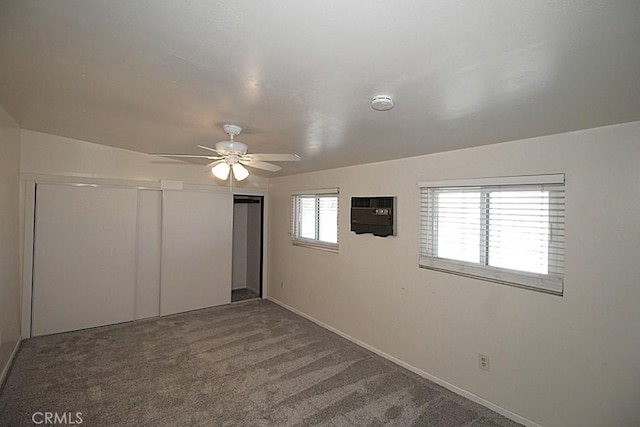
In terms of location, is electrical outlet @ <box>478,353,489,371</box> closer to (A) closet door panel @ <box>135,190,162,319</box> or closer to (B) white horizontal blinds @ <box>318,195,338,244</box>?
(B) white horizontal blinds @ <box>318,195,338,244</box>

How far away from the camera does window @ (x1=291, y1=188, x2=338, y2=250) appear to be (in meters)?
4.15

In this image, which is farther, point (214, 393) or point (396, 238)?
point (396, 238)

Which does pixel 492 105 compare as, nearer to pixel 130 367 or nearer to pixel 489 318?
pixel 489 318

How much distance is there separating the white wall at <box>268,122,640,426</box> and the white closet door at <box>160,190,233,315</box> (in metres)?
2.44

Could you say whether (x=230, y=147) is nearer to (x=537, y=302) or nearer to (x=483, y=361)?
(x=537, y=302)

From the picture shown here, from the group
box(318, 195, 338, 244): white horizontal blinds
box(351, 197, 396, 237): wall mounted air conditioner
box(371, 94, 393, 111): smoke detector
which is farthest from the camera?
box(318, 195, 338, 244): white horizontal blinds

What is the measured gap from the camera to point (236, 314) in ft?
14.7

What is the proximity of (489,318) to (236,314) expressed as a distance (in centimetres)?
342

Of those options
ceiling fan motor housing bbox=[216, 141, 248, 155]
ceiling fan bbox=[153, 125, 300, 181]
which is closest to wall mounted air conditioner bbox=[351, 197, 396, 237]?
ceiling fan bbox=[153, 125, 300, 181]

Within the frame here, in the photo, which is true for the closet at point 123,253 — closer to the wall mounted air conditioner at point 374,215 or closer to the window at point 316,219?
the window at point 316,219

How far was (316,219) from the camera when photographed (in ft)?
14.6

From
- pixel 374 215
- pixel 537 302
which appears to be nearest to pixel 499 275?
pixel 537 302

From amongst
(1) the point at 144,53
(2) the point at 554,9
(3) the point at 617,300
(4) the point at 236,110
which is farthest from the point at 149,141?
(3) the point at 617,300
